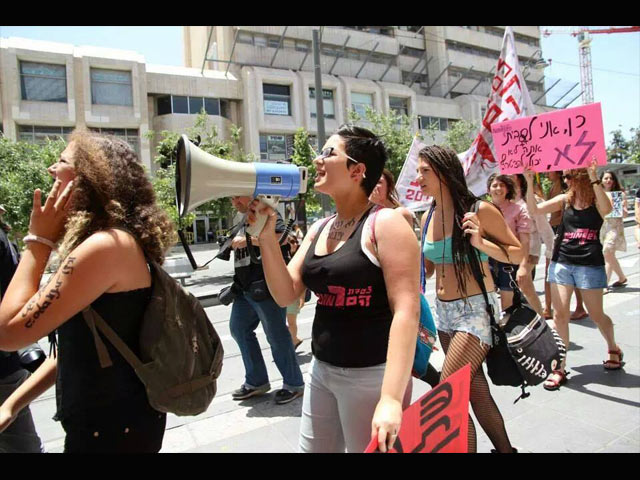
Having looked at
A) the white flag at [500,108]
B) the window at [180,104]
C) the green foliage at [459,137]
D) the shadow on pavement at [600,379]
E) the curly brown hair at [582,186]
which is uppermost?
the window at [180,104]

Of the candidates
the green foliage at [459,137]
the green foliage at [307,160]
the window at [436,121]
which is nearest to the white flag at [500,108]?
the green foliage at [307,160]

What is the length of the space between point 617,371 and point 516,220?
1.60 m

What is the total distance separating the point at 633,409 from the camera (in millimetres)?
3221

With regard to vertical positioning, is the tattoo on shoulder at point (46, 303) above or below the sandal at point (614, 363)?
above

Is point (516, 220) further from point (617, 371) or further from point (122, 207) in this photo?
point (122, 207)

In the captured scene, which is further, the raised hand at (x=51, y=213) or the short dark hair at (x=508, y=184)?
the short dark hair at (x=508, y=184)

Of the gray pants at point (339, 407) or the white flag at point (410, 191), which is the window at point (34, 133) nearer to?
the white flag at point (410, 191)

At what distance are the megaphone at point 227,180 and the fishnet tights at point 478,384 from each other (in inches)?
51.4

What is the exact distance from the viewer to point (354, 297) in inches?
68.2

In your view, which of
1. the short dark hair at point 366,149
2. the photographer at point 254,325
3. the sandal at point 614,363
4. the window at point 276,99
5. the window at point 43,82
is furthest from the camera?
the window at point 276,99

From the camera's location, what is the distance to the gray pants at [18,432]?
2.04 metres
